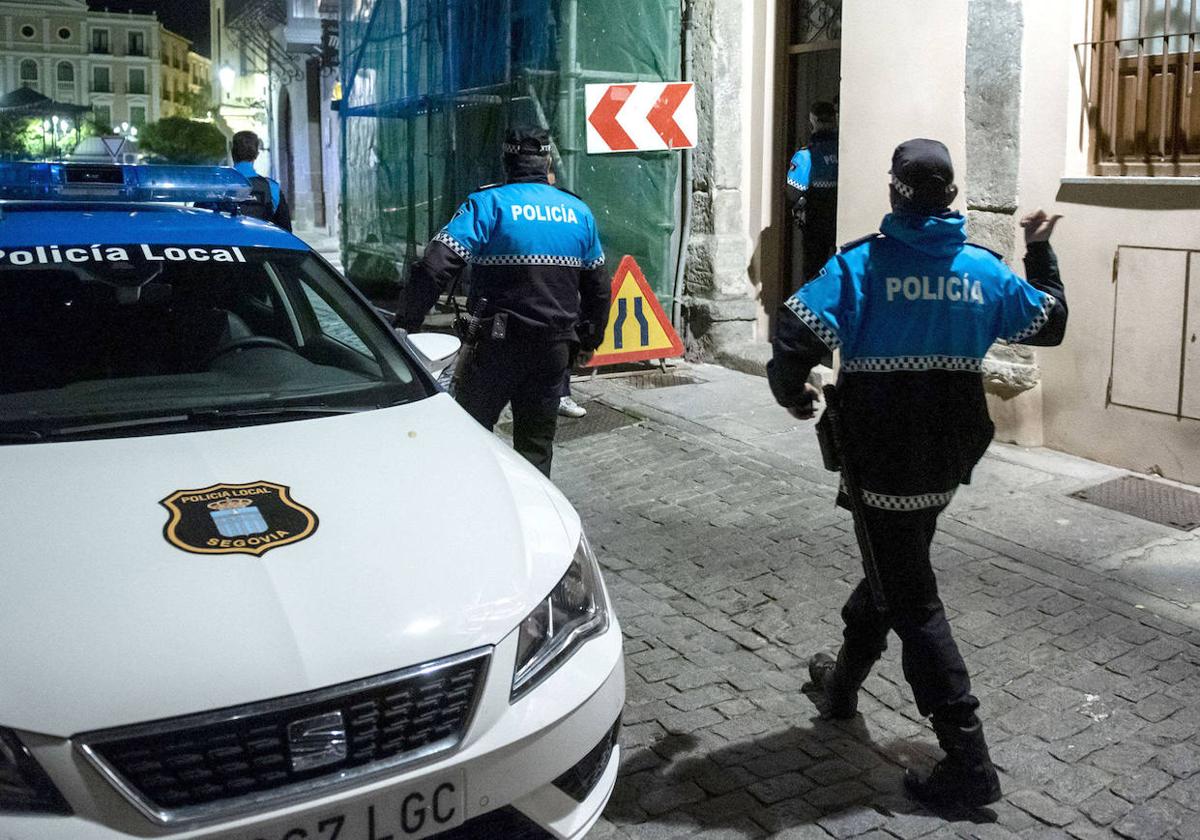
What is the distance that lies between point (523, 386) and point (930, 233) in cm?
256

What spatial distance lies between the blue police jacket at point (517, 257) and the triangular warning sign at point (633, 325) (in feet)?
10.5

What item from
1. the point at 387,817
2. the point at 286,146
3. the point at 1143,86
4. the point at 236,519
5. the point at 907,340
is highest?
the point at 286,146

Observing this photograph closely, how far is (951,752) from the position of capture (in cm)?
342

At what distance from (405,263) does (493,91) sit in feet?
11.4

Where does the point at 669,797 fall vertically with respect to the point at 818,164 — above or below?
below

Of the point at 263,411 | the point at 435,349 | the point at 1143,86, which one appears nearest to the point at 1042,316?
the point at 435,349

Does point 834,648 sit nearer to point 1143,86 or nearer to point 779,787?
point 779,787

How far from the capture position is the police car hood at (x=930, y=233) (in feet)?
11.0

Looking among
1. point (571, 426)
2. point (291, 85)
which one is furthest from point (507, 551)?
point (291, 85)

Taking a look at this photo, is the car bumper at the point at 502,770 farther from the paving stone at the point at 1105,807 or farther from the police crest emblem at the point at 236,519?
the paving stone at the point at 1105,807

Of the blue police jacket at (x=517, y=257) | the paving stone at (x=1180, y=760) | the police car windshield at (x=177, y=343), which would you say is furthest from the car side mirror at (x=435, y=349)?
the paving stone at (x=1180, y=760)

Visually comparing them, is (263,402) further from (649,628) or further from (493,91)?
(493,91)

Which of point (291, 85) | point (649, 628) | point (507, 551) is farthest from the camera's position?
point (291, 85)

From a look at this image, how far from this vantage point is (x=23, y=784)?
223 cm
